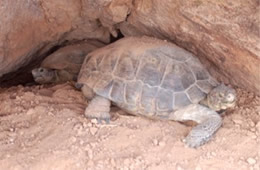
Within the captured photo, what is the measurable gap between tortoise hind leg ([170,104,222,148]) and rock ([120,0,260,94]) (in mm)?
463

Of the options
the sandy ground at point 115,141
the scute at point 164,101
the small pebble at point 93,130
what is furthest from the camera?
the scute at point 164,101

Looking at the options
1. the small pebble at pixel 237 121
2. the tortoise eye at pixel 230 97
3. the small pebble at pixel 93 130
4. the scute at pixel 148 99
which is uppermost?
the tortoise eye at pixel 230 97

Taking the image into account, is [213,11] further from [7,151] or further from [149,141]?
[7,151]

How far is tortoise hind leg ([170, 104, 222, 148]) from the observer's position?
258 centimetres

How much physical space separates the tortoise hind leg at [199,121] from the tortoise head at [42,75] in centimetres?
172

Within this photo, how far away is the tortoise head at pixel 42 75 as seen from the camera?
13.1 ft

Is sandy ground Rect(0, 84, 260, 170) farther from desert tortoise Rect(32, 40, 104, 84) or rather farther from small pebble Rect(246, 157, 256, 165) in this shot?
desert tortoise Rect(32, 40, 104, 84)

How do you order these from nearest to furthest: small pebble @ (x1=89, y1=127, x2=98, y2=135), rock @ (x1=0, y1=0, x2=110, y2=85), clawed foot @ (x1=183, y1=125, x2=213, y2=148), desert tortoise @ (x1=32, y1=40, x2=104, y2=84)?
clawed foot @ (x1=183, y1=125, x2=213, y2=148) → small pebble @ (x1=89, y1=127, x2=98, y2=135) → rock @ (x1=0, y1=0, x2=110, y2=85) → desert tortoise @ (x1=32, y1=40, x2=104, y2=84)

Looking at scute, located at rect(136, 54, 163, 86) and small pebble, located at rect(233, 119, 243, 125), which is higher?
scute, located at rect(136, 54, 163, 86)

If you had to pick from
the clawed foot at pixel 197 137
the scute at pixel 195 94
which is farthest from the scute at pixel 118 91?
the clawed foot at pixel 197 137

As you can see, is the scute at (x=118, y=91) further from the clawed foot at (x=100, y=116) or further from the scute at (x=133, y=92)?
the clawed foot at (x=100, y=116)

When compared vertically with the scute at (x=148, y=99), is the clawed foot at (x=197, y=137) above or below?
below

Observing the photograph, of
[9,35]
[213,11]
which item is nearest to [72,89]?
[9,35]

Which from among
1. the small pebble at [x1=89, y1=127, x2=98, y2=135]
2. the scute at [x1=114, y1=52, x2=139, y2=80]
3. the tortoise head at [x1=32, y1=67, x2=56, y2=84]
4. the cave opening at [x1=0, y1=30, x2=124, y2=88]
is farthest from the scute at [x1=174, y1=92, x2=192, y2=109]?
the tortoise head at [x1=32, y1=67, x2=56, y2=84]
